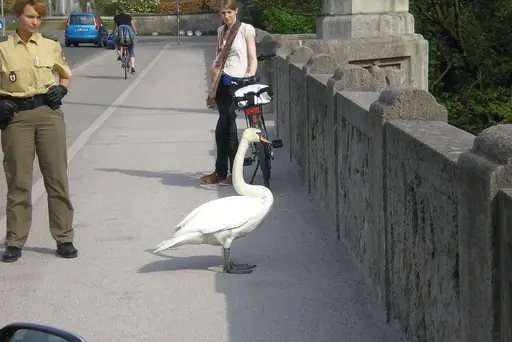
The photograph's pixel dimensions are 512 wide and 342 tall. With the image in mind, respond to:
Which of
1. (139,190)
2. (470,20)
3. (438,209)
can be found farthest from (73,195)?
(470,20)

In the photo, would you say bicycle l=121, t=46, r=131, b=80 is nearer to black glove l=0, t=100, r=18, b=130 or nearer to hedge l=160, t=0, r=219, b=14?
black glove l=0, t=100, r=18, b=130

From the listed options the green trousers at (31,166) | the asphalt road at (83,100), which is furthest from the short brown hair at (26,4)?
the asphalt road at (83,100)

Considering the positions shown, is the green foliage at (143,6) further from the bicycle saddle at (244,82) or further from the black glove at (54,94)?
the black glove at (54,94)

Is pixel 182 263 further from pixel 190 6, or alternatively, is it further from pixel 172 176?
pixel 190 6

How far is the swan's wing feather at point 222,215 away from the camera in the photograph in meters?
7.96

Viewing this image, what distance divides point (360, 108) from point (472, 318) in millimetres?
3345

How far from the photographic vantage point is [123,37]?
33.1 meters

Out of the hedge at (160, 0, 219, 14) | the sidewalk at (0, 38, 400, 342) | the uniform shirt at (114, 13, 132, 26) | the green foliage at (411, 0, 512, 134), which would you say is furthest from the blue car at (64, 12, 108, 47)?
the sidewalk at (0, 38, 400, 342)

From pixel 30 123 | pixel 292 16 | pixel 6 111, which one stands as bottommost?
pixel 292 16

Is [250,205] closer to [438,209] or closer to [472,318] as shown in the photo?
[438,209]

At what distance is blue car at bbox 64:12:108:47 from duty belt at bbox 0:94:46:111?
164 ft

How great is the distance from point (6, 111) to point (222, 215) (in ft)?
5.73

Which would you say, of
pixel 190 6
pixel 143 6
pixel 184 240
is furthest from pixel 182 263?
pixel 143 6

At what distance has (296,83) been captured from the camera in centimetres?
1340
